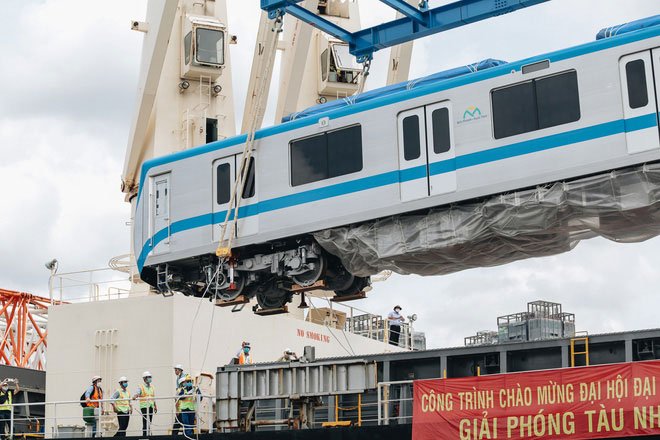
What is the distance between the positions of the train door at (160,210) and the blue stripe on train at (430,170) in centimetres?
8

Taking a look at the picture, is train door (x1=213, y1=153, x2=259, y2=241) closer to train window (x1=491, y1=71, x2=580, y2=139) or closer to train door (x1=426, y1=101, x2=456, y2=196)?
train door (x1=426, y1=101, x2=456, y2=196)

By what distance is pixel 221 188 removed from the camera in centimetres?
2427

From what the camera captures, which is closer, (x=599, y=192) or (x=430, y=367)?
(x=599, y=192)

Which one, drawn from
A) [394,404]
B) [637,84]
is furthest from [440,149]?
[394,404]

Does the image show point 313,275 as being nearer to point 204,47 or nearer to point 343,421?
point 343,421

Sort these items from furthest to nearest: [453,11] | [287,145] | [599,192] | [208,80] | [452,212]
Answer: [208,80], [453,11], [287,145], [452,212], [599,192]

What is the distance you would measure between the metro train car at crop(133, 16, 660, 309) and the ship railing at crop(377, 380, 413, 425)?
2457mm

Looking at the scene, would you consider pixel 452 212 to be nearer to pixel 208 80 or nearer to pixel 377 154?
pixel 377 154

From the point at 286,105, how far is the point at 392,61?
3833 millimetres

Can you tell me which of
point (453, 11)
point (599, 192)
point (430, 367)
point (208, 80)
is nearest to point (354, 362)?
point (430, 367)

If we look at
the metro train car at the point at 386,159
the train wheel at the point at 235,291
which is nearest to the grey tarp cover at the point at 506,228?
the metro train car at the point at 386,159

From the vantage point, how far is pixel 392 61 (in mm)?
37938

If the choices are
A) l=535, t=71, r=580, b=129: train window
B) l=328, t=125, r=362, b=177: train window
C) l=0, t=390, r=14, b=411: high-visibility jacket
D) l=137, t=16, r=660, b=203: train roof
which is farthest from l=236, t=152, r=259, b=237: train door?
l=0, t=390, r=14, b=411: high-visibility jacket

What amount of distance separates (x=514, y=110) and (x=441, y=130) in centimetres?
146
